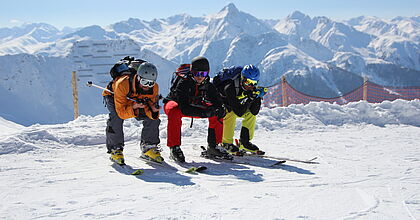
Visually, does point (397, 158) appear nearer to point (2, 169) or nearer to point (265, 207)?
point (265, 207)

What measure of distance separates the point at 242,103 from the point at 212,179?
5.00ft

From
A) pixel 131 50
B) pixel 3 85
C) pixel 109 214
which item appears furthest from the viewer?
pixel 131 50

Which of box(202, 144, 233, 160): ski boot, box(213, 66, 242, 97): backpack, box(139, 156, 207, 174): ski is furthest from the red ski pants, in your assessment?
box(213, 66, 242, 97): backpack

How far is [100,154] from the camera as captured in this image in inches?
224

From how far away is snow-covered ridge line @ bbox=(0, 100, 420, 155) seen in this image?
6012mm

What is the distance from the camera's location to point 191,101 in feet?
A: 16.7

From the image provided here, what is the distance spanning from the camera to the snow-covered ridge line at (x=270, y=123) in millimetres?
6012

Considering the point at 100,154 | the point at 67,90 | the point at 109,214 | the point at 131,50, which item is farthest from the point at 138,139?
the point at 131,50

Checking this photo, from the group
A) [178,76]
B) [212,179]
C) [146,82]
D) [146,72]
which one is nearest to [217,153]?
[212,179]

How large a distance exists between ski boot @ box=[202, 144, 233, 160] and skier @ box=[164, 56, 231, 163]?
1.54 feet

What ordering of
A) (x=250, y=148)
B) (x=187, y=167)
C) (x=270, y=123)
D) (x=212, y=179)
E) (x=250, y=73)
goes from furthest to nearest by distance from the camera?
(x=270, y=123), (x=250, y=148), (x=250, y=73), (x=187, y=167), (x=212, y=179)

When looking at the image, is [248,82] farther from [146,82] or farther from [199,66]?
[146,82]

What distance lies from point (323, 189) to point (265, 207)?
36.2 inches

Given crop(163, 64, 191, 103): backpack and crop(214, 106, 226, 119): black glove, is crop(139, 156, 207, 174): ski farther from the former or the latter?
crop(163, 64, 191, 103): backpack
